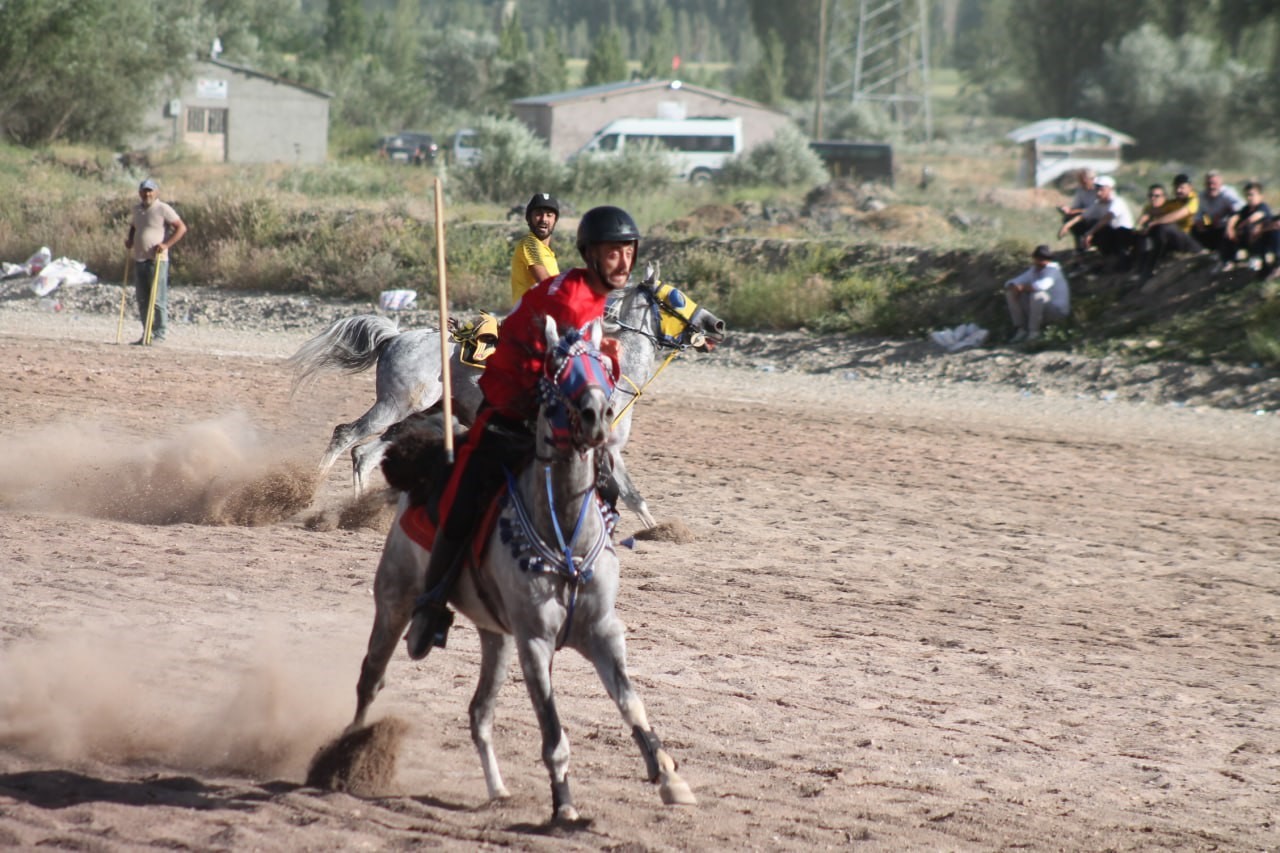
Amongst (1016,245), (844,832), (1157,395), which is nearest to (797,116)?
(1016,245)

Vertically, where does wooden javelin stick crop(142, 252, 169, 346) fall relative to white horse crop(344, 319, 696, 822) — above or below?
above

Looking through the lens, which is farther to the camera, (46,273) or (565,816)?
(46,273)

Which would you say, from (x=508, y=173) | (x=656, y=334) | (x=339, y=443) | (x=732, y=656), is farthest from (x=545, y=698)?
(x=508, y=173)

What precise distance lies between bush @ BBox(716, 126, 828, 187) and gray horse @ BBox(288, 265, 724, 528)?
36006 millimetres

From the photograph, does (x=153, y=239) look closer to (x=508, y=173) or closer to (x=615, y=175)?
(x=508, y=173)

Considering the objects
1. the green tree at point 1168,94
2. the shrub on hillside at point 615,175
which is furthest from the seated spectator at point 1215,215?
the green tree at point 1168,94

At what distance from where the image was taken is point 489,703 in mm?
5777

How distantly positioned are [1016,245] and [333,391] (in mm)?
11327

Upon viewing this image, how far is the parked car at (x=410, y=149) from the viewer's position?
184ft

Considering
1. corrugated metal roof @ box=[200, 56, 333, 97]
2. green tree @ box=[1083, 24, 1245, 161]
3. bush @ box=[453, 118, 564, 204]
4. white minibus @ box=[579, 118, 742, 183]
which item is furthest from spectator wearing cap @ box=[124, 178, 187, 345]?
green tree @ box=[1083, 24, 1245, 161]

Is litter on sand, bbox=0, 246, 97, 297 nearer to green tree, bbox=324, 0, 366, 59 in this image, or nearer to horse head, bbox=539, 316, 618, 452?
horse head, bbox=539, 316, 618, 452

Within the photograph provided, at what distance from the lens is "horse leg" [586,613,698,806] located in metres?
5.13

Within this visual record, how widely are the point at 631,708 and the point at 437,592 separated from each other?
94cm

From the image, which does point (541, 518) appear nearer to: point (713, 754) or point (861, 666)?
point (713, 754)
